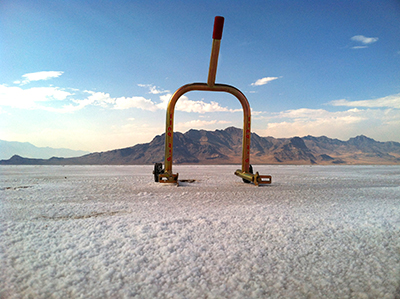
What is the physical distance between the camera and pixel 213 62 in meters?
8.59

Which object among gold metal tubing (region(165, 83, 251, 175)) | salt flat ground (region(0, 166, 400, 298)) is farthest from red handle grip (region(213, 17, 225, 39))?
salt flat ground (region(0, 166, 400, 298))

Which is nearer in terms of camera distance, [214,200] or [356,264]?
[356,264]

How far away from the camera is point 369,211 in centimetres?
468

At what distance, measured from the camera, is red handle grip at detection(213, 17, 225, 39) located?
7.41 meters

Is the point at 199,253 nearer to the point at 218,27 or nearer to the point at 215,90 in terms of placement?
the point at 218,27

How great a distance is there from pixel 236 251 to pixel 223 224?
86cm

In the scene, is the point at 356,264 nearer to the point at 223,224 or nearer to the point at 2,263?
the point at 223,224

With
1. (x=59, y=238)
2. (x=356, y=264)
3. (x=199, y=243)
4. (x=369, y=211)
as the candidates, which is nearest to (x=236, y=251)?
(x=199, y=243)

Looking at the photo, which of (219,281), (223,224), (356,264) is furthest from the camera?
(223,224)

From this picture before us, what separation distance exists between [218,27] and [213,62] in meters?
1.26

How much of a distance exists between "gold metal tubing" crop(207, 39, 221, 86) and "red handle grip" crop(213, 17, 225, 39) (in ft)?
0.56

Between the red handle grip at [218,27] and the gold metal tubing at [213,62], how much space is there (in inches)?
6.8

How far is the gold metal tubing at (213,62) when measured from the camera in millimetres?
7970

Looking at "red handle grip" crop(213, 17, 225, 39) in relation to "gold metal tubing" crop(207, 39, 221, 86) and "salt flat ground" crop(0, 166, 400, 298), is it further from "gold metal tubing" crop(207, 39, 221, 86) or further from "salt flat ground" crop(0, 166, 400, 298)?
"salt flat ground" crop(0, 166, 400, 298)
